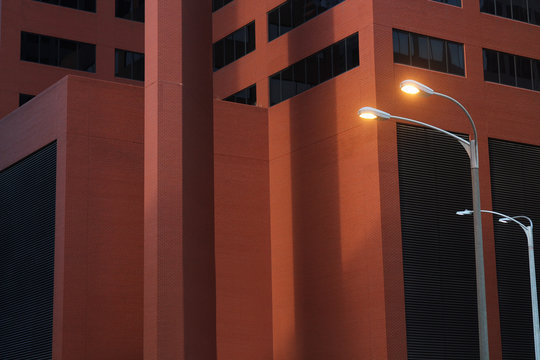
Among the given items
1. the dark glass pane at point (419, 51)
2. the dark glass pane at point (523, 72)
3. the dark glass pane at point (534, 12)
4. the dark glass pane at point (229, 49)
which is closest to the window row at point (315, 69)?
the dark glass pane at point (419, 51)

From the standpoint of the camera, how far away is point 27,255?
4062 centimetres

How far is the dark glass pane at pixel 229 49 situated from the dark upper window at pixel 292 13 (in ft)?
14.9

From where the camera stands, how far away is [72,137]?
1485 inches

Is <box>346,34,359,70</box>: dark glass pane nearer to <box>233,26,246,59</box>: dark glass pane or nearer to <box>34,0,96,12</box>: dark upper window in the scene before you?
<box>233,26,246,59</box>: dark glass pane

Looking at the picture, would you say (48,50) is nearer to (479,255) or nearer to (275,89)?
(275,89)

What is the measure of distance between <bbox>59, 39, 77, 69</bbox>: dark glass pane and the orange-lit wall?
347 mm

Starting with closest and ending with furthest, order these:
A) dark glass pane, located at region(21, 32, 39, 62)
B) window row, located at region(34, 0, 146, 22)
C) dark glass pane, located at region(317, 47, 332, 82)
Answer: dark glass pane, located at region(317, 47, 332, 82) < dark glass pane, located at region(21, 32, 39, 62) < window row, located at region(34, 0, 146, 22)

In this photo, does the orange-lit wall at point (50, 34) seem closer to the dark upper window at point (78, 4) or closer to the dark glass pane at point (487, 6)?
the dark upper window at point (78, 4)

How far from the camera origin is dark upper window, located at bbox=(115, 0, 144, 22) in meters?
57.9

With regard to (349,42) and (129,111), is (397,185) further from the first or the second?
(129,111)

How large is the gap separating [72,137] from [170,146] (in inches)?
247

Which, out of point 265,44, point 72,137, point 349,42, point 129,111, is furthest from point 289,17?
point 72,137

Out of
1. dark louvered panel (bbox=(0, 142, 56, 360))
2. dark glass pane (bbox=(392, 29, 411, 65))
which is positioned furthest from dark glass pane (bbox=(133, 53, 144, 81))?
dark glass pane (bbox=(392, 29, 411, 65))

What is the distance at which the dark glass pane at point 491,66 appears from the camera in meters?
40.2
